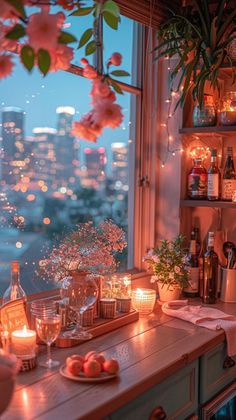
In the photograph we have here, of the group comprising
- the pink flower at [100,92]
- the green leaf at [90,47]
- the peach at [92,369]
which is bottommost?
the peach at [92,369]

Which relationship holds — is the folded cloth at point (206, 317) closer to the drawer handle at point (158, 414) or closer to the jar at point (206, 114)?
the drawer handle at point (158, 414)

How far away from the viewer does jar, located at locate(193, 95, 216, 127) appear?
9.37 ft

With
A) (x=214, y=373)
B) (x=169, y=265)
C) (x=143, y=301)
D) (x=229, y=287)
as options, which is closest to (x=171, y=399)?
(x=214, y=373)

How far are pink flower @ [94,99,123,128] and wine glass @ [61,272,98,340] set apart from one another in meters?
1.02

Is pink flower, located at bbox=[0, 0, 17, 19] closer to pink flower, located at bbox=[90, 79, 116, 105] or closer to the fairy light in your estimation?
pink flower, located at bbox=[90, 79, 116, 105]

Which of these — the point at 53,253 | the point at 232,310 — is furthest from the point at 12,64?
the point at 232,310

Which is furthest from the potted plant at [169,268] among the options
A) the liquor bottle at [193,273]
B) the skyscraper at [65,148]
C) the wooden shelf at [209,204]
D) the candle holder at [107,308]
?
the skyscraper at [65,148]

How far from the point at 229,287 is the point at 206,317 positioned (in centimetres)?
43

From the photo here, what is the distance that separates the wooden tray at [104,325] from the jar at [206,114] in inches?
40.7

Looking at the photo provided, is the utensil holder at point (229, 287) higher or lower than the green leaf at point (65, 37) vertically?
lower

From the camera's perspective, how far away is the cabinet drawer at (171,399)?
68.3 inches

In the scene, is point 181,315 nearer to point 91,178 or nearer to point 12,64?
point 91,178

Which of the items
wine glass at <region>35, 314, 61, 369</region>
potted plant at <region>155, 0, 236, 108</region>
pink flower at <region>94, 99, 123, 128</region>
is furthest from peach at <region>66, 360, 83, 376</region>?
potted plant at <region>155, 0, 236, 108</region>

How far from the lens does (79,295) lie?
6.82ft
